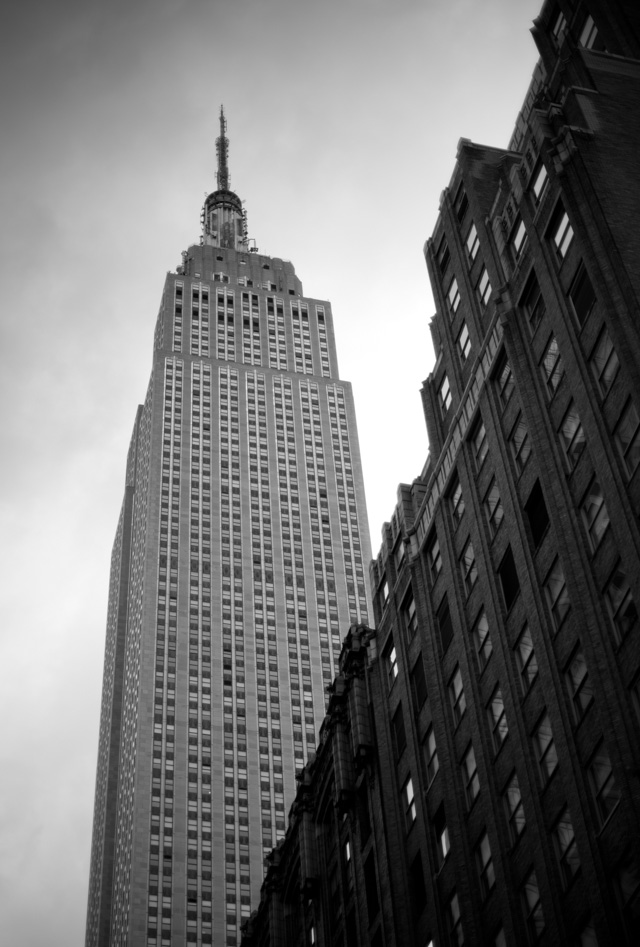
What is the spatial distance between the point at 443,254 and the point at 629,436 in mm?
25089

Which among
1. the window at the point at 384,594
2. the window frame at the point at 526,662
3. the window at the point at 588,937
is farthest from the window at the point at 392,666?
the window at the point at 588,937

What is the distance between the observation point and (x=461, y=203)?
62156 mm

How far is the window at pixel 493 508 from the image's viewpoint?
51.0m

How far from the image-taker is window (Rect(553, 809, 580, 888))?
40.2 meters

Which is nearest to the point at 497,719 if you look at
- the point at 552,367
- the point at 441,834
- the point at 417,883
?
the point at 441,834

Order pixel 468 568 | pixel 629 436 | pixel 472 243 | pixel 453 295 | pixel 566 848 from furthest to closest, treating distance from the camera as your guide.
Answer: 1. pixel 453 295
2. pixel 472 243
3. pixel 468 568
4. pixel 629 436
5. pixel 566 848

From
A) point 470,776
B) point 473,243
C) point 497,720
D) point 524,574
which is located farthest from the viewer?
point 473,243

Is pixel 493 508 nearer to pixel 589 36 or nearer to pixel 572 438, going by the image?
pixel 572 438

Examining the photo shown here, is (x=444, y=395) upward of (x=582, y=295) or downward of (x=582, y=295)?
upward

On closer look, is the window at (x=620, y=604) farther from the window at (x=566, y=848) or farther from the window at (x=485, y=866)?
the window at (x=485, y=866)

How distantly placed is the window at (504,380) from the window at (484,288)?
5211mm

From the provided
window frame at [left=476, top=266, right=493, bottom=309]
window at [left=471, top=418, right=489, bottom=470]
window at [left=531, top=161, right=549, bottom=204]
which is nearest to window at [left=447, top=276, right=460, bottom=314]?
window frame at [left=476, top=266, right=493, bottom=309]

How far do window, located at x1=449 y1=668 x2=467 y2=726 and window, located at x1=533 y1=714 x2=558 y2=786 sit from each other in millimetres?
6963

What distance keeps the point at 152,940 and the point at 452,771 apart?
9508cm
